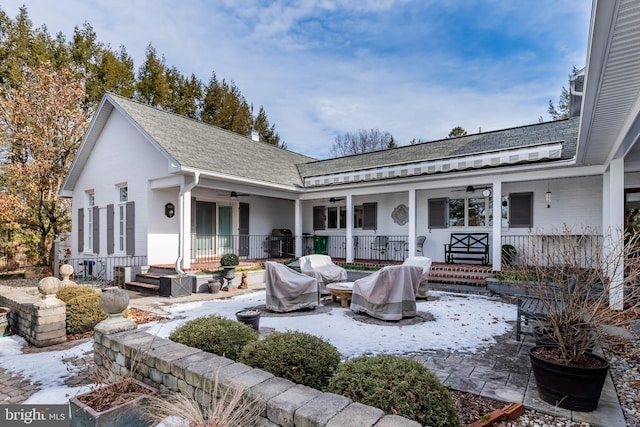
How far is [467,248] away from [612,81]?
8360mm

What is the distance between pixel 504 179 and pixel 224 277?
9048mm

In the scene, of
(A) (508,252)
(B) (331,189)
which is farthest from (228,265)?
(A) (508,252)

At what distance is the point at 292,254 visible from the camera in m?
16.1

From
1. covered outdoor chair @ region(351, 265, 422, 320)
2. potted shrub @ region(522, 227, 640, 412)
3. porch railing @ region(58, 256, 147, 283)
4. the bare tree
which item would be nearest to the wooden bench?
covered outdoor chair @ region(351, 265, 422, 320)

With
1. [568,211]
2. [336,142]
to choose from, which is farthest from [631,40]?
[336,142]

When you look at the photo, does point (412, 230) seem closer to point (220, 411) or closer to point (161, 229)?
point (161, 229)

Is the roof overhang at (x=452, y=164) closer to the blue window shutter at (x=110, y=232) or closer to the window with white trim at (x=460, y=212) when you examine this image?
the window with white trim at (x=460, y=212)

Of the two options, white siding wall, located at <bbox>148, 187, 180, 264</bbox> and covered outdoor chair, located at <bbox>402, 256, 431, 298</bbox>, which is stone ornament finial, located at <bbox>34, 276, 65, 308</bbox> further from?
covered outdoor chair, located at <bbox>402, 256, 431, 298</bbox>

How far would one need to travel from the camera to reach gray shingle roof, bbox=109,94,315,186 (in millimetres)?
10508

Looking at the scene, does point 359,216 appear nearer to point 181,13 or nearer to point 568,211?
point 568,211

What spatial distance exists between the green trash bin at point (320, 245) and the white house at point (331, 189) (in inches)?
2.7

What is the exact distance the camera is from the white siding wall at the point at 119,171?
36.6 ft

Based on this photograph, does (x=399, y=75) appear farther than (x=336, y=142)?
No

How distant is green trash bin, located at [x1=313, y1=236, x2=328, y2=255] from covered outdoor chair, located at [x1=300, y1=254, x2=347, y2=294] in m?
5.68
